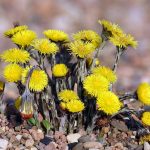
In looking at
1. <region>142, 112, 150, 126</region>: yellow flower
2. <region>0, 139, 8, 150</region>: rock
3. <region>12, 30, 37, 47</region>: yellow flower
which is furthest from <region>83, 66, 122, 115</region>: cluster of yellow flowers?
<region>0, 139, 8, 150</region>: rock

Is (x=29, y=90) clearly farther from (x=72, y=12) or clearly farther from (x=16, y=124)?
(x=72, y=12)

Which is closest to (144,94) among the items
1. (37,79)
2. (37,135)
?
(37,79)

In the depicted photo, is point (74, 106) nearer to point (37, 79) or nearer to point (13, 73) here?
point (37, 79)

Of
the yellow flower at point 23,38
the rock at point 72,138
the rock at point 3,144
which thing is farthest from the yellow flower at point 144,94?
the rock at point 3,144

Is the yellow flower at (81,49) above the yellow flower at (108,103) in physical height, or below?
above

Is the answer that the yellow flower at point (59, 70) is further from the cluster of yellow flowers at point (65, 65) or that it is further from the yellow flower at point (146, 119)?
the yellow flower at point (146, 119)

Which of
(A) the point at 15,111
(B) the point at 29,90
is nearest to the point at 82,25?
(A) the point at 15,111
